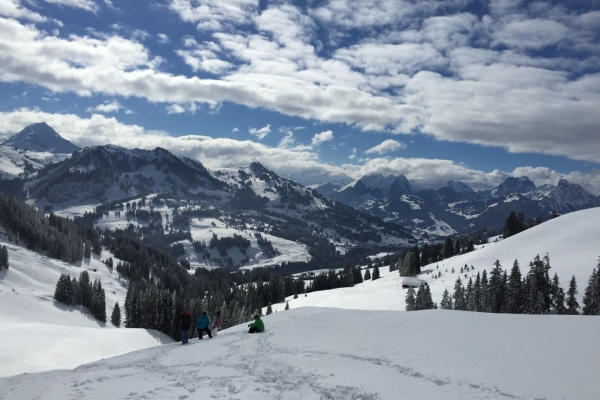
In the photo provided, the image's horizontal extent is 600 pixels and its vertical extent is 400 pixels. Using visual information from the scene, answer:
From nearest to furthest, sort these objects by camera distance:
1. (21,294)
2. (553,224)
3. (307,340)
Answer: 1. (307,340)
2. (21,294)
3. (553,224)

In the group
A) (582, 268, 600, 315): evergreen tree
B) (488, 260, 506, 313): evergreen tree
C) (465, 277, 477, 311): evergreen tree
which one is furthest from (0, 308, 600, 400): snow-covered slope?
(465, 277, 477, 311): evergreen tree

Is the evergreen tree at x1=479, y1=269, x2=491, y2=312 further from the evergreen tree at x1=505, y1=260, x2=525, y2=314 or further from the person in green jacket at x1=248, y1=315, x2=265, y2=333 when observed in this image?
the person in green jacket at x1=248, y1=315, x2=265, y2=333

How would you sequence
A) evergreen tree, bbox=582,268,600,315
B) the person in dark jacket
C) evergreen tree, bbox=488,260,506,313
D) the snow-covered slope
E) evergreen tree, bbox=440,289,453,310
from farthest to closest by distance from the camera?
evergreen tree, bbox=440,289,453,310, evergreen tree, bbox=488,260,506,313, evergreen tree, bbox=582,268,600,315, the person in dark jacket, the snow-covered slope

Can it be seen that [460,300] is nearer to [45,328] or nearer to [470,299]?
[470,299]

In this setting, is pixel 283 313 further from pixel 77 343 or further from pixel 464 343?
pixel 77 343

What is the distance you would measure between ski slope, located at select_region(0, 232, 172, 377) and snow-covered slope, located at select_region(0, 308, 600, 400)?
3468 cm

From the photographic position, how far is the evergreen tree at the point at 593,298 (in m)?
66.8

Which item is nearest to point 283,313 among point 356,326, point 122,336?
point 356,326

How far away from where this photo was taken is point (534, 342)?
2278 centimetres

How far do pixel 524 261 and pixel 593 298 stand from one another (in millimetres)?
36205

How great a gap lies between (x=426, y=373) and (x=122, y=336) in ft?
246

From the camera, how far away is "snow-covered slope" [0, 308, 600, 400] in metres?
15.7

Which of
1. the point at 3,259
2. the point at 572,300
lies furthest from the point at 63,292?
the point at 572,300

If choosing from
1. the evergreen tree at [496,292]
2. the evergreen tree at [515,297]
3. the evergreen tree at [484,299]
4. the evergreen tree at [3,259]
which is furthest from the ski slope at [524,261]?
the evergreen tree at [3,259]
